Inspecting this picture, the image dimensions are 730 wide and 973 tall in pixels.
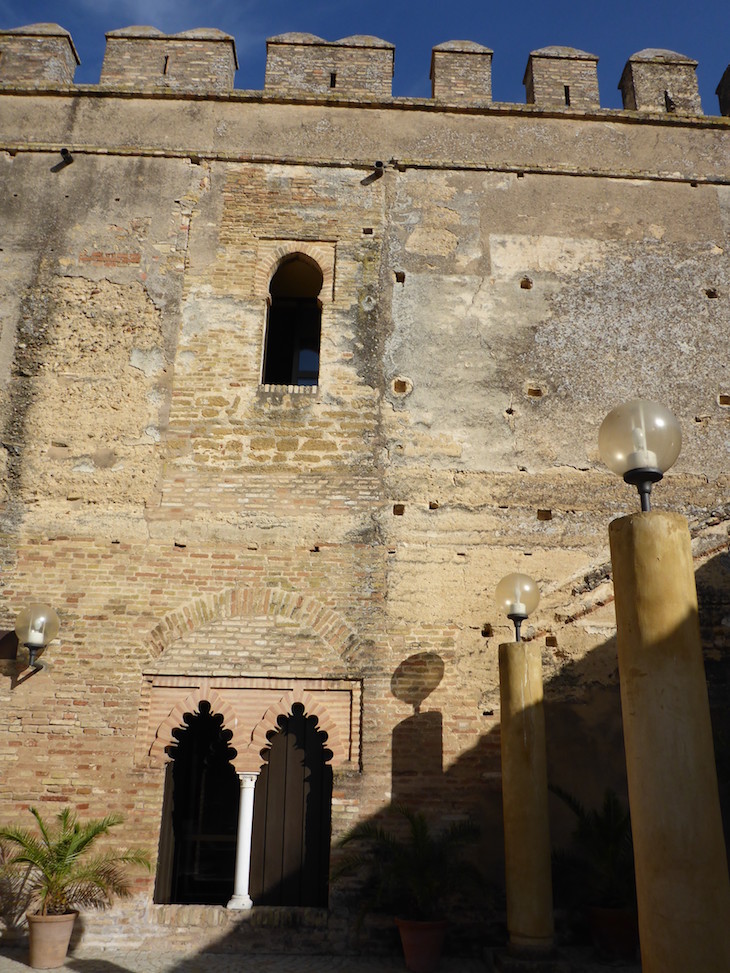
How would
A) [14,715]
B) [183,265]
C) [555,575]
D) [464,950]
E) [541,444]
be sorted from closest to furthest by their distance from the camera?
[464,950] → [14,715] → [555,575] → [541,444] → [183,265]

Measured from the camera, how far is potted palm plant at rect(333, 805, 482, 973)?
230 inches

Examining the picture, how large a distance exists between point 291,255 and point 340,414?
6.62ft

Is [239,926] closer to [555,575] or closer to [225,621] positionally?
[225,621]

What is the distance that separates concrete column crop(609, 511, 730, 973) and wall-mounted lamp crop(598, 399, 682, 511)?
211mm

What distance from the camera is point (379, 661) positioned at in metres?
7.07

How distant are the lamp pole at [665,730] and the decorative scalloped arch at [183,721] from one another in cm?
421

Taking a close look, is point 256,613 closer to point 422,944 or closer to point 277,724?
point 277,724

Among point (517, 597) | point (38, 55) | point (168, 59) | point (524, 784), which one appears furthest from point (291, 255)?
point (524, 784)

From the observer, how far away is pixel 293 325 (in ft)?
30.1

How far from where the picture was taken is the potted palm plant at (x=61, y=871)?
5742 millimetres

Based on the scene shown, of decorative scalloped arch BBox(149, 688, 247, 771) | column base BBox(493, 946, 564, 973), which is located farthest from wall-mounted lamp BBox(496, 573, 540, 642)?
decorative scalloped arch BBox(149, 688, 247, 771)

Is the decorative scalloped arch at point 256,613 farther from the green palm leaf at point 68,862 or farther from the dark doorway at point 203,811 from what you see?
the green palm leaf at point 68,862

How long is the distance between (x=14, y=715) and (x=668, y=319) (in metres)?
7.54

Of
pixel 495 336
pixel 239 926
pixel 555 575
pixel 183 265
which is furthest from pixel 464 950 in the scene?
pixel 183 265
